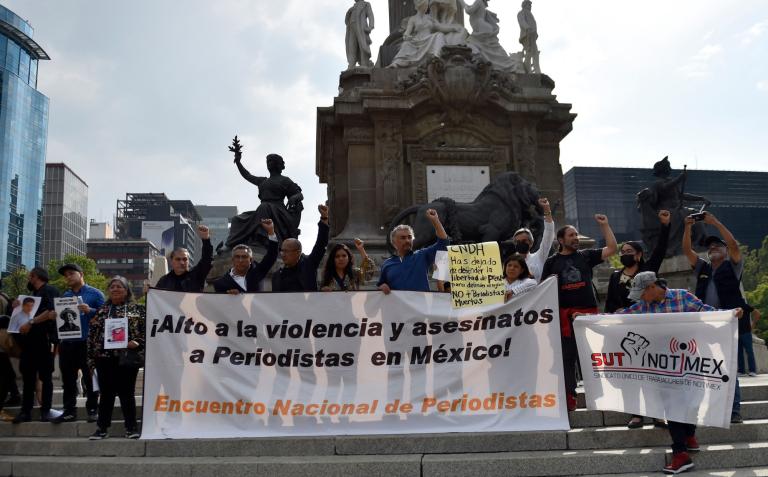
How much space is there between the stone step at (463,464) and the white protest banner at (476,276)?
1.55 metres

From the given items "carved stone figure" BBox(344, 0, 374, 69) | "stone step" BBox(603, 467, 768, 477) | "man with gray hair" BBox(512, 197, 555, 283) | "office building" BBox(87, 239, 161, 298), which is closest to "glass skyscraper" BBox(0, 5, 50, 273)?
"office building" BBox(87, 239, 161, 298)

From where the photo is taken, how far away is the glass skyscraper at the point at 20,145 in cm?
10581

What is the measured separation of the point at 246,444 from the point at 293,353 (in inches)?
39.8

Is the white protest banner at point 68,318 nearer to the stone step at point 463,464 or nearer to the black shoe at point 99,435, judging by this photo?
the black shoe at point 99,435

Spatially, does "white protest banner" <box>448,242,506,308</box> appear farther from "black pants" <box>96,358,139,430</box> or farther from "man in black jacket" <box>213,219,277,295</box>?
"black pants" <box>96,358,139,430</box>

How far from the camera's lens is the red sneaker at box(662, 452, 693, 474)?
5902 mm

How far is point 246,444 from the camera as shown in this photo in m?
6.59

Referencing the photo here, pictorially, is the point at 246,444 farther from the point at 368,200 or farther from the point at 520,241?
the point at 368,200

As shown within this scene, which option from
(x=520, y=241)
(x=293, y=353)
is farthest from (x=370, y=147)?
(x=293, y=353)

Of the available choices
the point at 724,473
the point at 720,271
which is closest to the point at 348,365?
the point at 724,473

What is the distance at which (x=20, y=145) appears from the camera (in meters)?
110

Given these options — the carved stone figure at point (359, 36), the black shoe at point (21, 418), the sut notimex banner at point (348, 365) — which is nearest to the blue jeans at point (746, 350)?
the sut notimex banner at point (348, 365)

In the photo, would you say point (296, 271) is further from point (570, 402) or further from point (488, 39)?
point (488, 39)

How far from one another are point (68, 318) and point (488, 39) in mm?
→ 14961
